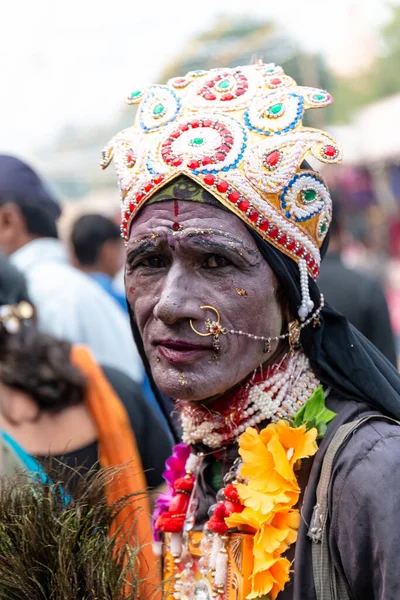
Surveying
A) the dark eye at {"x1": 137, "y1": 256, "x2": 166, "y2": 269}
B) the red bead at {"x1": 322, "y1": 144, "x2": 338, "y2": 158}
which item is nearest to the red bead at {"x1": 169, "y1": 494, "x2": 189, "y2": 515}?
the dark eye at {"x1": 137, "y1": 256, "x2": 166, "y2": 269}

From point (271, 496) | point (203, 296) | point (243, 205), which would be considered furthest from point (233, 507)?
point (243, 205)

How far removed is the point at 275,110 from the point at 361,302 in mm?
2854

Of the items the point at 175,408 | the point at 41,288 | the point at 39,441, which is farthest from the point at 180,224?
the point at 41,288

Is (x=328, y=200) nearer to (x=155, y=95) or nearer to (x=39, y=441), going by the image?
(x=155, y=95)

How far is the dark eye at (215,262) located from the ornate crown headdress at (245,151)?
11 cm

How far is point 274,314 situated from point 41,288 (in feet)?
Answer: 9.27

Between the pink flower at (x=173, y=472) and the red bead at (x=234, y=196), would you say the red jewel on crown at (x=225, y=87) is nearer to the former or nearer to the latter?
the red bead at (x=234, y=196)

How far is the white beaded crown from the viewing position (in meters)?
2.13

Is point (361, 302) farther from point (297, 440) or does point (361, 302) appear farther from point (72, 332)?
point (297, 440)

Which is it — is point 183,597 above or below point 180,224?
below

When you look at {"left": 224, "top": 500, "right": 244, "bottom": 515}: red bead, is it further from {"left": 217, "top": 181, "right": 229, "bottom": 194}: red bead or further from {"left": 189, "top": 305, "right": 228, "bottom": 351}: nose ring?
{"left": 217, "top": 181, "right": 229, "bottom": 194}: red bead

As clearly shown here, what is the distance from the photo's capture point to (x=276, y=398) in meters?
2.23

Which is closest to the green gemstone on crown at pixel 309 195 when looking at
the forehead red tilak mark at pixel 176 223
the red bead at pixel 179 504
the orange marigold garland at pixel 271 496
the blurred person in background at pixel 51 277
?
the forehead red tilak mark at pixel 176 223

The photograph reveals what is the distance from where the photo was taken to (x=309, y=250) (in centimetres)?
224
